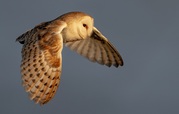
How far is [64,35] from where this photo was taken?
23844 mm

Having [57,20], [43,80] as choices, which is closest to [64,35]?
[57,20]

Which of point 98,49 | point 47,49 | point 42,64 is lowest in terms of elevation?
point 42,64

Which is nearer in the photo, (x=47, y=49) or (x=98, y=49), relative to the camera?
(x=47, y=49)

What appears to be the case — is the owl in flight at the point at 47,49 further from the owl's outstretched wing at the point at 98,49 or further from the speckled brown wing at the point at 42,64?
the owl's outstretched wing at the point at 98,49

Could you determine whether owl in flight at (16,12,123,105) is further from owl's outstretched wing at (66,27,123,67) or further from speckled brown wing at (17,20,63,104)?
owl's outstretched wing at (66,27,123,67)

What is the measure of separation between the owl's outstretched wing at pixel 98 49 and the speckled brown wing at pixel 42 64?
3.16 m

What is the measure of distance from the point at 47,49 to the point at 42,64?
0.36 meters

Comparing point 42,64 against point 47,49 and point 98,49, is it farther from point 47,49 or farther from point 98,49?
point 98,49

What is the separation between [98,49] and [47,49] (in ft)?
13.1

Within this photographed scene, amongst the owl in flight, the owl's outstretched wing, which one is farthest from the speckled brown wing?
the owl's outstretched wing

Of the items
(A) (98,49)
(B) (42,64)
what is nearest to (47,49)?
(B) (42,64)

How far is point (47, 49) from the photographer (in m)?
22.6

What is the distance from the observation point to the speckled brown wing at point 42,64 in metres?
22.0

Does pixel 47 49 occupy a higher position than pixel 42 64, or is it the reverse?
pixel 47 49
